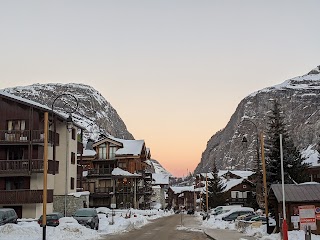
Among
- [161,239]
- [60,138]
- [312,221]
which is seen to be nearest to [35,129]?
[60,138]

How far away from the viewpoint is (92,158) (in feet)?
295

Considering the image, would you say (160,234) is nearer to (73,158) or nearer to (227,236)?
(227,236)

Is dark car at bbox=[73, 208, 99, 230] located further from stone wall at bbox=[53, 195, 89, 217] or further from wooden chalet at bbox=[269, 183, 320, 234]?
wooden chalet at bbox=[269, 183, 320, 234]

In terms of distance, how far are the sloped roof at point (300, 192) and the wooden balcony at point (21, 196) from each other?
1029 inches

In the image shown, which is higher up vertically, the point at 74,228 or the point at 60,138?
the point at 60,138

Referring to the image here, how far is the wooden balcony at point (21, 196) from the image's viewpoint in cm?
4816

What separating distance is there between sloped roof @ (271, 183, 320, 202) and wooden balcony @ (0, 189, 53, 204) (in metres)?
26.1

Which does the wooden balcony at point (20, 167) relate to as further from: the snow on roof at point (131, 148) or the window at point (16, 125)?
the snow on roof at point (131, 148)

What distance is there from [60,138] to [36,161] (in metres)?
9.44

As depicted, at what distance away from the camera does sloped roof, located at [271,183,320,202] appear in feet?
95.1

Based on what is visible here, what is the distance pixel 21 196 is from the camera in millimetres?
48312

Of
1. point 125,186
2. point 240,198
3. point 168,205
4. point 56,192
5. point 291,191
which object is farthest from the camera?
point 168,205

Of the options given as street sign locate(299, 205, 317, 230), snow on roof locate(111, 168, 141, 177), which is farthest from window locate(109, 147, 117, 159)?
street sign locate(299, 205, 317, 230)

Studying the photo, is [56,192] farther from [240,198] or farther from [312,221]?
[240,198]
